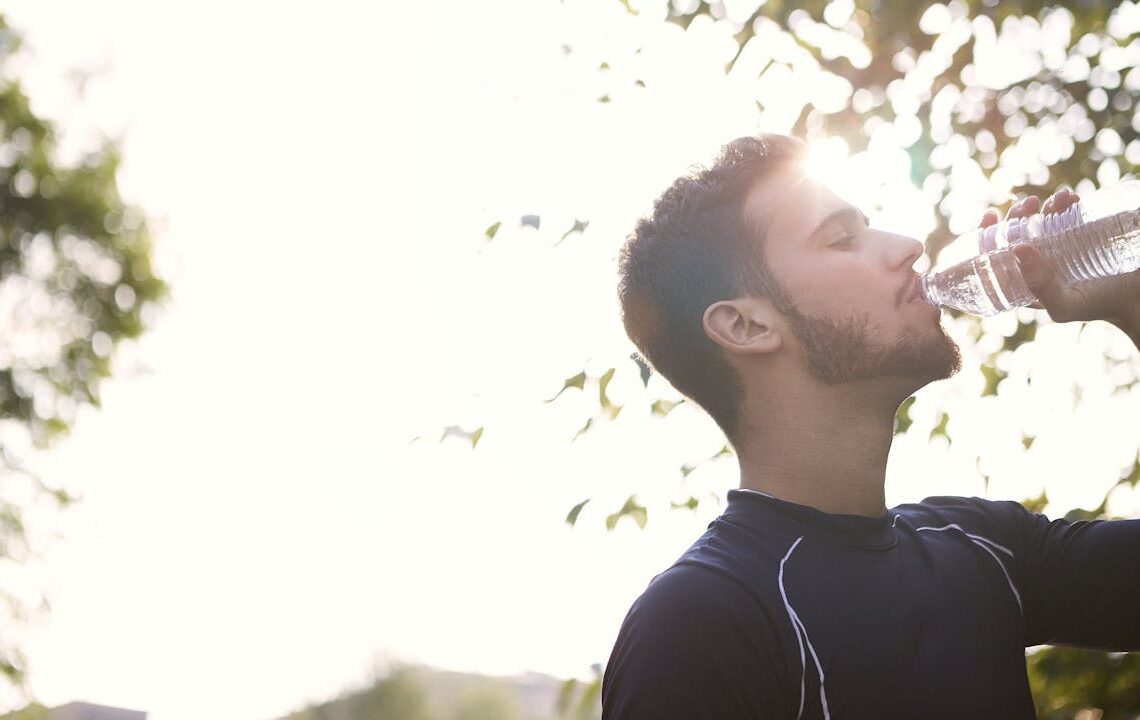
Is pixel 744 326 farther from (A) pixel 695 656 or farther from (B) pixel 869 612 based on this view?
(A) pixel 695 656

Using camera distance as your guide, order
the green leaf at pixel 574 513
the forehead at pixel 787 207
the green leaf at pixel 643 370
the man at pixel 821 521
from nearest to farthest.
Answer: the man at pixel 821 521, the forehead at pixel 787 207, the green leaf at pixel 643 370, the green leaf at pixel 574 513

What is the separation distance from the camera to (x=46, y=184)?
1703cm

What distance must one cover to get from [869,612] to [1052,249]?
0.97 meters

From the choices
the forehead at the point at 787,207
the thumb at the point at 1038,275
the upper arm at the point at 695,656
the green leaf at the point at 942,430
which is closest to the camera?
the upper arm at the point at 695,656

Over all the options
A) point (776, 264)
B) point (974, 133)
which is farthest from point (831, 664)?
point (974, 133)

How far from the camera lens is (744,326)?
2.33 m

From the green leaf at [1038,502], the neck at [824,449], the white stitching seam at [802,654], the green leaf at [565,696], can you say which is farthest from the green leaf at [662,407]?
the white stitching seam at [802,654]

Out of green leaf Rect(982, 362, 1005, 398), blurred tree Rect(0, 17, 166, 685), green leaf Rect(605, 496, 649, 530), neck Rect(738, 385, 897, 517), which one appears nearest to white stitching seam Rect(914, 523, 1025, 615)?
neck Rect(738, 385, 897, 517)

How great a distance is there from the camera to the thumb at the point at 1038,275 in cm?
212

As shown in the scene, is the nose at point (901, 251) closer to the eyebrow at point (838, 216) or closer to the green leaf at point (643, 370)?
the eyebrow at point (838, 216)

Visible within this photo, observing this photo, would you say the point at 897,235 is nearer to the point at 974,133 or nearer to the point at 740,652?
the point at 740,652

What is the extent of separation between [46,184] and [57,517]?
5310mm

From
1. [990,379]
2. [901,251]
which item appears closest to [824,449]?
[901,251]

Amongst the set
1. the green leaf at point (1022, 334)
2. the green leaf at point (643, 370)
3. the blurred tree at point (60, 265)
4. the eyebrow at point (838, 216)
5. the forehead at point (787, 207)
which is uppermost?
the blurred tree at point (60, 265)
